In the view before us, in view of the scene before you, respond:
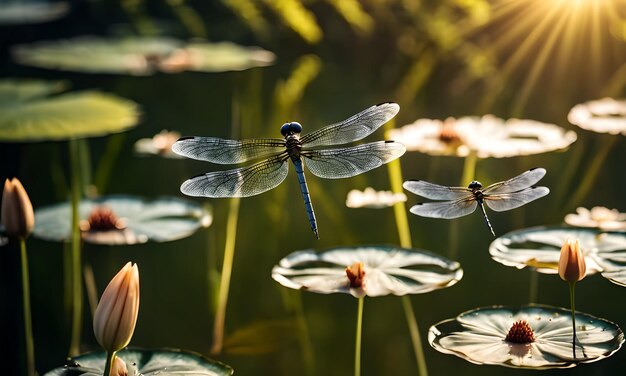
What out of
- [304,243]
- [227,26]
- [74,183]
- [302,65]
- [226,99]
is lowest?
[304,243]

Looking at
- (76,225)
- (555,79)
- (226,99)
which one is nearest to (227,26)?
(226,99)

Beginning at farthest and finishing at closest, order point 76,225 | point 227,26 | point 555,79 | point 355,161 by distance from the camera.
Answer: point 227,26 → point 555,79 → point 76,225 → point 355,161

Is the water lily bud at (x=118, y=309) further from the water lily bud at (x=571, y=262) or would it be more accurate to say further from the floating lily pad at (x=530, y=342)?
the water lily bud at (x=571, y=262)

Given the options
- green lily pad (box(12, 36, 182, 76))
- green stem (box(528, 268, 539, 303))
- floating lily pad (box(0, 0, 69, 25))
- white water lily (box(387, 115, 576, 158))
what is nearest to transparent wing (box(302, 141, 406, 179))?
green stem (box(528, 268, 539, 303))

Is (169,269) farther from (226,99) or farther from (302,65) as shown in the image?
(302,65)

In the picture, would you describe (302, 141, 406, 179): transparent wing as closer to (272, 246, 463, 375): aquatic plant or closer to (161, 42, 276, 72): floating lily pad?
(272, 246, 463, 375): aquatic plant

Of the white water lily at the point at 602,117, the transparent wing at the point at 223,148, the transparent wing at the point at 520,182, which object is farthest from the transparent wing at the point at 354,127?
the white water lily at the point at 602,117
